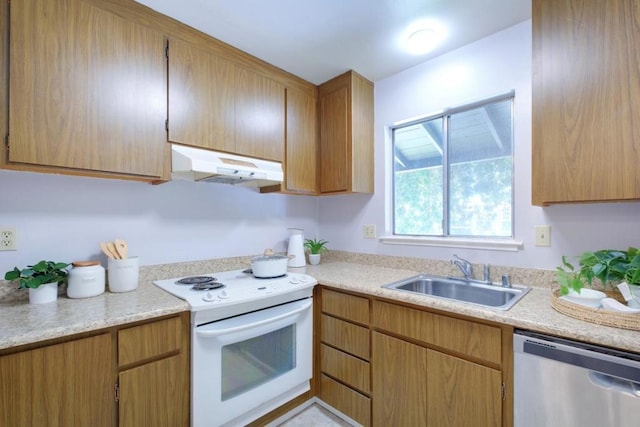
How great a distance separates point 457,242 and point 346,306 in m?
0.82

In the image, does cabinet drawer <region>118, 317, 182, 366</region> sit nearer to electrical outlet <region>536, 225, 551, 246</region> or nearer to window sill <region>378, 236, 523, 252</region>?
window sill <region>378, 236, 523, 252</region>

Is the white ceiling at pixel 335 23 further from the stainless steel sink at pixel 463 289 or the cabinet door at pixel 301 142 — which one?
the stainless steel sink at pixel 463 289

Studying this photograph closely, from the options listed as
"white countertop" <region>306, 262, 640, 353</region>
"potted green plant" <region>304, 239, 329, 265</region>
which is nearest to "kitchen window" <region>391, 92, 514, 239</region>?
"white countertop" <region>306, 262, 640, 353</region>

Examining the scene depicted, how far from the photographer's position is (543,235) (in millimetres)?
1536

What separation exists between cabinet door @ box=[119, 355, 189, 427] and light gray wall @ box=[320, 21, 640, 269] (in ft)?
5.05

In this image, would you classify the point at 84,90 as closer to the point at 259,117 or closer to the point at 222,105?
the point at 222,105

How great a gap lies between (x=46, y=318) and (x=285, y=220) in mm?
1624

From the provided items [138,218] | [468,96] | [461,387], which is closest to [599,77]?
[468,96]

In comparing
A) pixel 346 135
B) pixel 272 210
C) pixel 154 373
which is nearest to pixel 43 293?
pixel 154 373

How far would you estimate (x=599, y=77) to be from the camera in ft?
3.78

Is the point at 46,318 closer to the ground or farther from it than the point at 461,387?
farther from it

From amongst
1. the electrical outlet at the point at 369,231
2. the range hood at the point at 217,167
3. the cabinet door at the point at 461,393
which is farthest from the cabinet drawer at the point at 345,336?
the range hood at the point at 217,167

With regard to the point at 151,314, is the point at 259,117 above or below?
above

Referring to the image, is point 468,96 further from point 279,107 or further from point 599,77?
point 279,107
